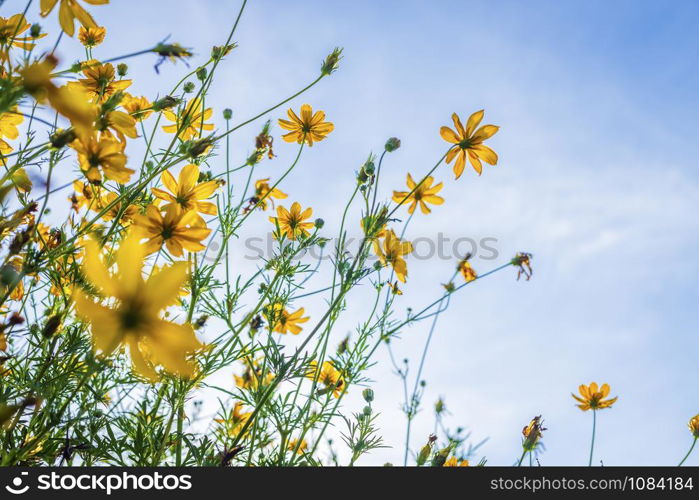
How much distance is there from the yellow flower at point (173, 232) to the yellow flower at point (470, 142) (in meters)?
0.98

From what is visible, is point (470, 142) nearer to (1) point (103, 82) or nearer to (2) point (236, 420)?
(1) point (103, 82)

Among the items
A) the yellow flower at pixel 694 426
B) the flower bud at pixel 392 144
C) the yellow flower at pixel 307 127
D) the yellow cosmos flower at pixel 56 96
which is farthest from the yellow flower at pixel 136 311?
the yellow flower at pixel 694 426

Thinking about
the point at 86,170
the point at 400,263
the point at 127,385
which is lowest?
the point at 127,385

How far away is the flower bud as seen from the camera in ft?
6.12

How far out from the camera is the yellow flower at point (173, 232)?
1.00m

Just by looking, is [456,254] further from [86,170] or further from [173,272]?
[173,272]

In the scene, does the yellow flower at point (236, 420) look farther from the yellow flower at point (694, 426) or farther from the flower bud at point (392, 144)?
the yellow flower at point (694, 426)

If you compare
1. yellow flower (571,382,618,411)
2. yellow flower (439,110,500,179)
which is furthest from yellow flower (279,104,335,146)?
yellow flower (571,382,618,411)

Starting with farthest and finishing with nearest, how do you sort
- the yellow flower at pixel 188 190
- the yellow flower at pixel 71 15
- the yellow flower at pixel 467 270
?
the yellow flower at pixel 467 270
the yellow flower at pixel 188 190
the yellow flower at pixel 71 15

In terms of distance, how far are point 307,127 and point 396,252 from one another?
1.97 feet

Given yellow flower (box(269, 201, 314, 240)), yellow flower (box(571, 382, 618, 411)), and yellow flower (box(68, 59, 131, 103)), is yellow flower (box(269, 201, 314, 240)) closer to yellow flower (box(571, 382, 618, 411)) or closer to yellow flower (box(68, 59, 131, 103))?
yellow flower (box(68, 59, 131, 103))

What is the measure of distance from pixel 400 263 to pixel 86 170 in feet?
3.65
